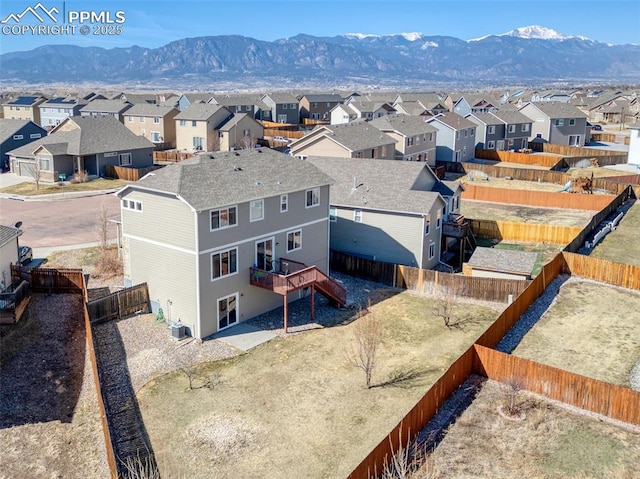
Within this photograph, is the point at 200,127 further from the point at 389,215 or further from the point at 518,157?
the point at 389,215

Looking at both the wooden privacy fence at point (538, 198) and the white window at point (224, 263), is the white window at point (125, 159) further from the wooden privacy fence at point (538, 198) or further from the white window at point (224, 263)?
the white window at point (224, 263)

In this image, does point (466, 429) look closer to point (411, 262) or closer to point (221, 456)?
point (221, 456)

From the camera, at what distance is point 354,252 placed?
4172 centimetres

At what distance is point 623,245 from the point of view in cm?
4500

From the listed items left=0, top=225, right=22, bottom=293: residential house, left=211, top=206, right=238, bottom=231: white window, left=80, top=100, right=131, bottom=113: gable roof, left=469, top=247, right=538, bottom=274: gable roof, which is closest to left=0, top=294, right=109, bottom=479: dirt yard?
left=0, top=225, right=22, bottom=293: residential house

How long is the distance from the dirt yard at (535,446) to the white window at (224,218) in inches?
560

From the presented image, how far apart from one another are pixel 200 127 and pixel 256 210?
180 feet

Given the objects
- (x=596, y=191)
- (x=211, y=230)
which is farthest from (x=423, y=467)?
(x=596, y=191)

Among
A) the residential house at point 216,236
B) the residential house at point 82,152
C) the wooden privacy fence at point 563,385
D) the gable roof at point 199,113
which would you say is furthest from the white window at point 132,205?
the gable roof at point 199,113

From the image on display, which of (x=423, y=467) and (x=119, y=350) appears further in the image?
(x=119, y=350)

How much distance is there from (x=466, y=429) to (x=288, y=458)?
20.4ft

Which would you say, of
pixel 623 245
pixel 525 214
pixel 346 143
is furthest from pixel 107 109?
pixel 623 245

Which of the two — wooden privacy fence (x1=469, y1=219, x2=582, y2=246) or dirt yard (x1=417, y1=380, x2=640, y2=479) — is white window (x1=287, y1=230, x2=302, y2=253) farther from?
wooden privacy fence (x1=469, y1=219, x2=582, y2=246)

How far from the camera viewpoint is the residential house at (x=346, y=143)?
60281 mm
